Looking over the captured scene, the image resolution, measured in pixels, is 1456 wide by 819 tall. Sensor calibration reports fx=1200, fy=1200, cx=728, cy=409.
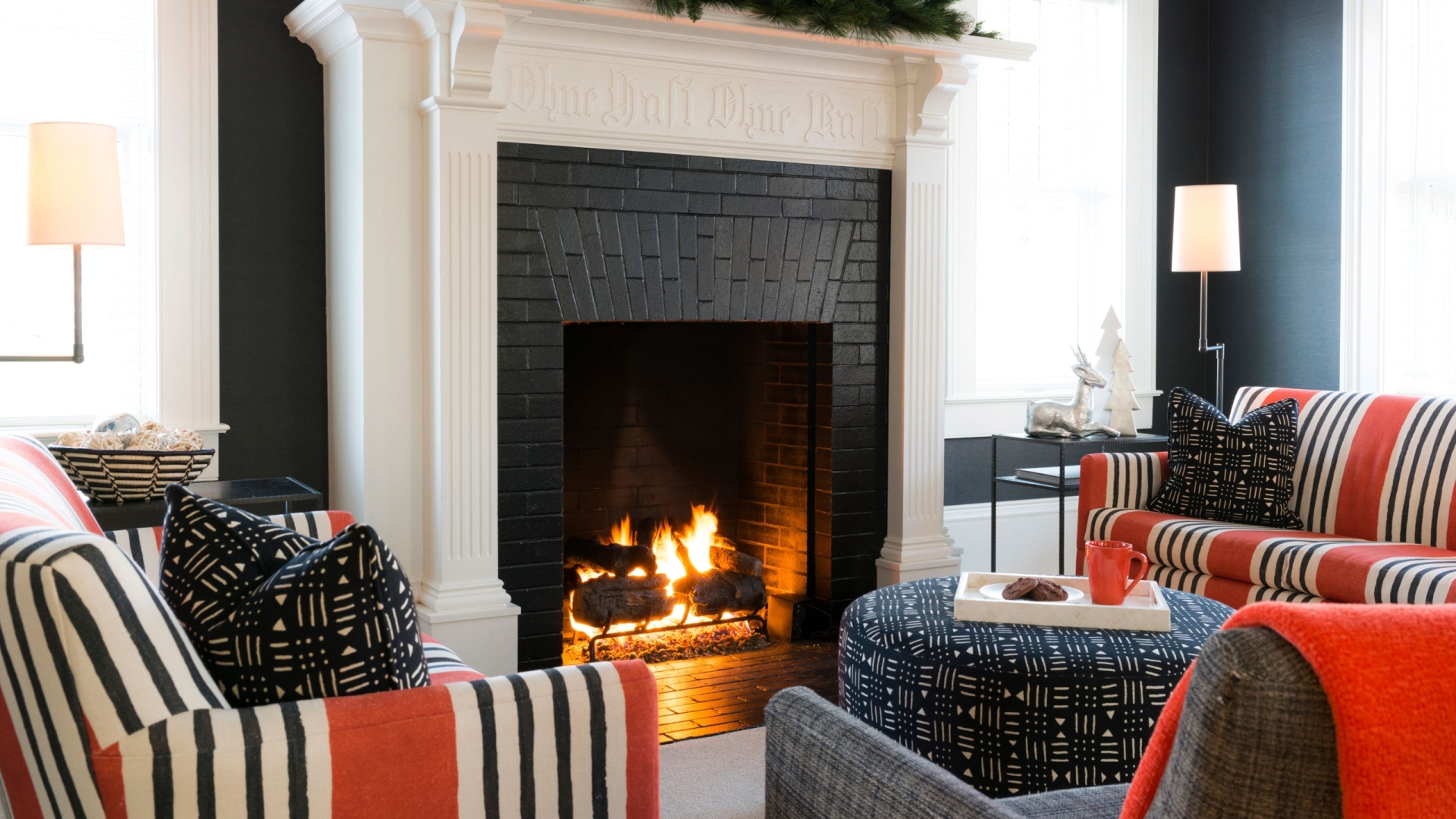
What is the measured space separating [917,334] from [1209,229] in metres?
1.31

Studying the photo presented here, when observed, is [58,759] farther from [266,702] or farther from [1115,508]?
[1115,508]

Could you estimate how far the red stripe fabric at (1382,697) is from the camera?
67cm

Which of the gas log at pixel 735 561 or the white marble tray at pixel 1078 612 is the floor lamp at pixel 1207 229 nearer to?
the gas log at pixel 735 561

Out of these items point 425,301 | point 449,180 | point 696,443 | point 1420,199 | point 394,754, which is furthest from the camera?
point 1420,199

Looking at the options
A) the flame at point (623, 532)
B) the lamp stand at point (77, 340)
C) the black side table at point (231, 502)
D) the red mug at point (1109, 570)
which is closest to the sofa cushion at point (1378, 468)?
the red mug at point (1109, 570)

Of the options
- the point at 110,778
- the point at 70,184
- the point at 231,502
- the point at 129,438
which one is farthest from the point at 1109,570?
the point at 70,184

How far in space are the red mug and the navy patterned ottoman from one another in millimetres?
89

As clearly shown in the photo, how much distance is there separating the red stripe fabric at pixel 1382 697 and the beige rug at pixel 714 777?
1943 mm

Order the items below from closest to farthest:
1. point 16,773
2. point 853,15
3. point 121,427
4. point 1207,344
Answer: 1. point 16,773
2. point 121,427
3. point 853,15
4. point 1207,344

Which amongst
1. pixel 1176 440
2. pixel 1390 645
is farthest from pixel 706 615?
pixel 1390 645

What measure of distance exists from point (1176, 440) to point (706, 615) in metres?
1.63

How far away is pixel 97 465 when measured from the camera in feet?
9.20

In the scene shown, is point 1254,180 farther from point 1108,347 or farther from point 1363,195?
point 1108,347

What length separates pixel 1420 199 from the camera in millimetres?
4660
